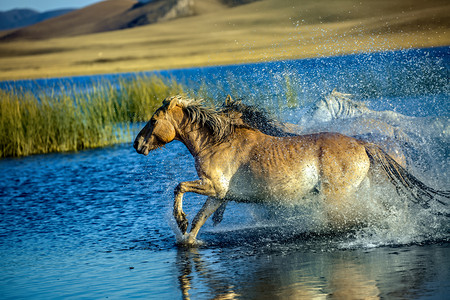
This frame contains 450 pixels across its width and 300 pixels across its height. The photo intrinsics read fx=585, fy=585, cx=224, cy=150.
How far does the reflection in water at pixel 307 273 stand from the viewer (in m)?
4.87

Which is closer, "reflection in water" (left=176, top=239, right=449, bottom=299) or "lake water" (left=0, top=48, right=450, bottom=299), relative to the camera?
"reflection in water" (left=176, top=239, right=449, bottom=299)

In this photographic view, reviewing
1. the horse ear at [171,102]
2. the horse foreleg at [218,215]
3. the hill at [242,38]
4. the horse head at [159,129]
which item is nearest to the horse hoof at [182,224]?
the horse foreleg at [218,215]

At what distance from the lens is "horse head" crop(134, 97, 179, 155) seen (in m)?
6.86

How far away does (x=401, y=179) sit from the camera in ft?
21.4

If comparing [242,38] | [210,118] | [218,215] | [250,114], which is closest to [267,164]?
[250,114]

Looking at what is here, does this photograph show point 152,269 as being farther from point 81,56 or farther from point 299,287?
point 81,56

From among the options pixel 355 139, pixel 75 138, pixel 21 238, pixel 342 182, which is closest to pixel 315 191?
pixel 342 182

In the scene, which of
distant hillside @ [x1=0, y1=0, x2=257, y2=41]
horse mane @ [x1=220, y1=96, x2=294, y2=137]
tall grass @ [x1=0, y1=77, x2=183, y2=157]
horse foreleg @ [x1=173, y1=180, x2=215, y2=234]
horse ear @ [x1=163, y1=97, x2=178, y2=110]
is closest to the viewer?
horse foreleg @ [x1=173, y1=180, x2=215, y2=234]

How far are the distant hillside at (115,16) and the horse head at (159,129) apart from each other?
82.8 meters

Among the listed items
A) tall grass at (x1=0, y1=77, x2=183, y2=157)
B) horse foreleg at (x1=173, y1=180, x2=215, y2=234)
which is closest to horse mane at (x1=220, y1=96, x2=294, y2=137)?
horse foreleg at (x1=173, y1=180, x2=215, y2=234)

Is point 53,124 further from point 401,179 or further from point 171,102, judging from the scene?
point 401,179

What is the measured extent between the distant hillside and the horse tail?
273 ft

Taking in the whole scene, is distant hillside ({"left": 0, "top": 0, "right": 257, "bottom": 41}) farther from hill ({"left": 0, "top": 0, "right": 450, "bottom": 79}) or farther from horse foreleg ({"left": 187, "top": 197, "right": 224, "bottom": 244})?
horse foreleg ({"left": 187, "top": 197, "right": 224, "bottom": 244})

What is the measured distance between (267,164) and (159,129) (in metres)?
1.34
